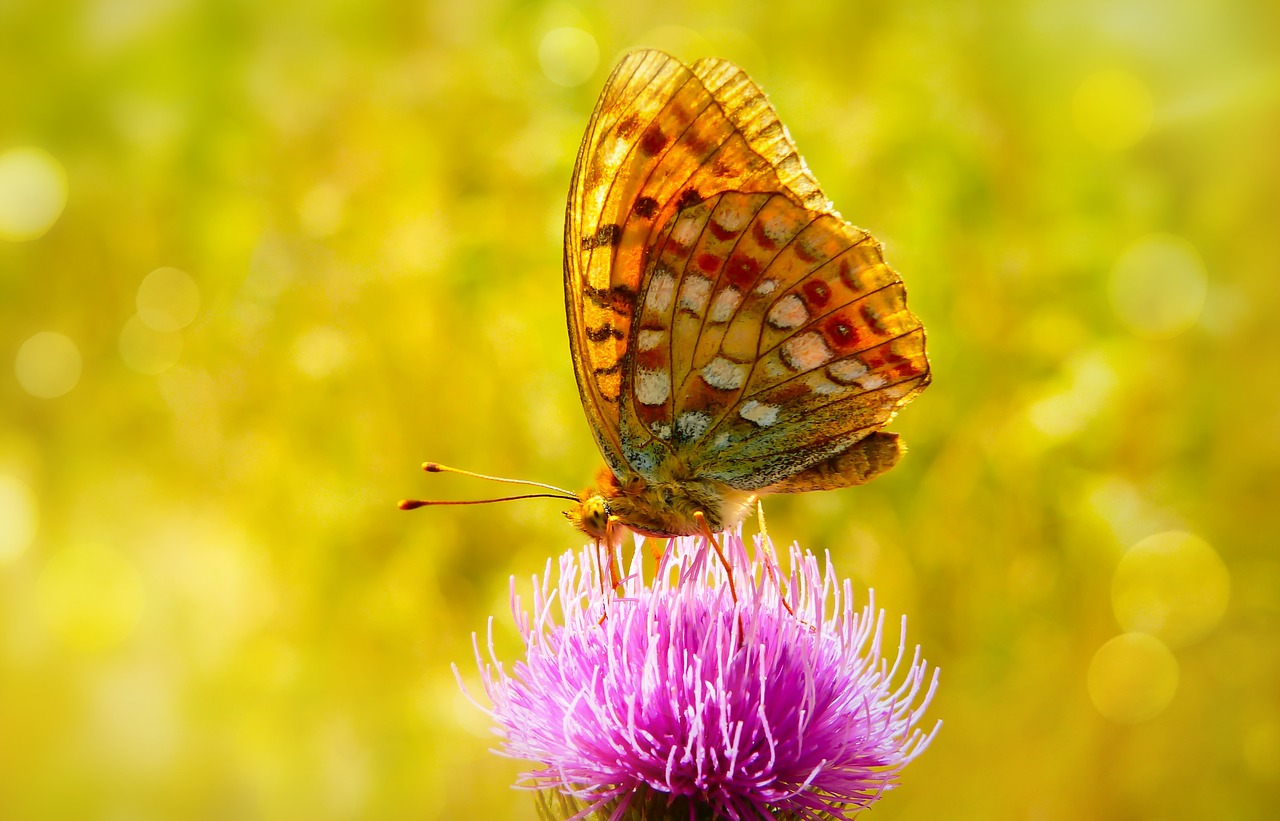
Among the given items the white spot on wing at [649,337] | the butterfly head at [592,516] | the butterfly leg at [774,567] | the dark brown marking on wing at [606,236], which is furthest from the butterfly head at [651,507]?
the dark brown marking on wing at [606,236]

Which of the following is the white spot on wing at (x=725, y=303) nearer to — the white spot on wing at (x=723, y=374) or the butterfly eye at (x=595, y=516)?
the white spot on wing at (x=723, y=374)

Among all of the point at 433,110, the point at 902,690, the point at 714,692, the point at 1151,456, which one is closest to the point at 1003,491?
the point at 1151,456

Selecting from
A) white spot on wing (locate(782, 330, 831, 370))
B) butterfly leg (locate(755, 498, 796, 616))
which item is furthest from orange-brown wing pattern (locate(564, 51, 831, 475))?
butterfly leg (locate(755, 498, 796, 616))

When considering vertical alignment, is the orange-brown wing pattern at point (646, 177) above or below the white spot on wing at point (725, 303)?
above

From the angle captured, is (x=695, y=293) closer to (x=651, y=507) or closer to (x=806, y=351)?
(x=806, y=351)

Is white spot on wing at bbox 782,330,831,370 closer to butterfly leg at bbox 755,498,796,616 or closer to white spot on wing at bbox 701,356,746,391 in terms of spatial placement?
white spot on wing at bbox 701,356,746,391

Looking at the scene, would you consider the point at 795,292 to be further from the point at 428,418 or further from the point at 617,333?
the point at 428,418

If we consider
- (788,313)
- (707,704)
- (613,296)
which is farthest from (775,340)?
(707,704)
